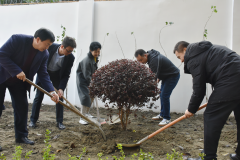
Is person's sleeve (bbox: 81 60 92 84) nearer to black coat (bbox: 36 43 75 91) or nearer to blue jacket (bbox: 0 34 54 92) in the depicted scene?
black coat (bbox: 36 43 75 91)

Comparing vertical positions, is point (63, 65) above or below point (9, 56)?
below

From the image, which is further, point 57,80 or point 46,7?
point 46,7

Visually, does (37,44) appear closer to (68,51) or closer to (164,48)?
(68,51)

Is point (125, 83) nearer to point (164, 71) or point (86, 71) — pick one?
point (86, 71)

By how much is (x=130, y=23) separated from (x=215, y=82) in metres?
3.96

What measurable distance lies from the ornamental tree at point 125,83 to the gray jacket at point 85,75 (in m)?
1.05

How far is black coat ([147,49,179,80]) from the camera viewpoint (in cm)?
399

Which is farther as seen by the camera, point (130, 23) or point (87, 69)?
point (130, 23)

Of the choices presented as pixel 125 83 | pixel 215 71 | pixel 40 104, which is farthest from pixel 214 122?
pixel 40 104

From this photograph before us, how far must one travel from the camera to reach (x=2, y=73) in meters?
2.51

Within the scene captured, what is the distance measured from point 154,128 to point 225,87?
2182mm

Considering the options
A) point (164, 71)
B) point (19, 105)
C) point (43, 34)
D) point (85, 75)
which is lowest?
point (19, 105)

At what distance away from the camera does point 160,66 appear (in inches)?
160

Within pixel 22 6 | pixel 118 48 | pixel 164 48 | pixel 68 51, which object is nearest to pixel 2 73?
pixel 68 51
